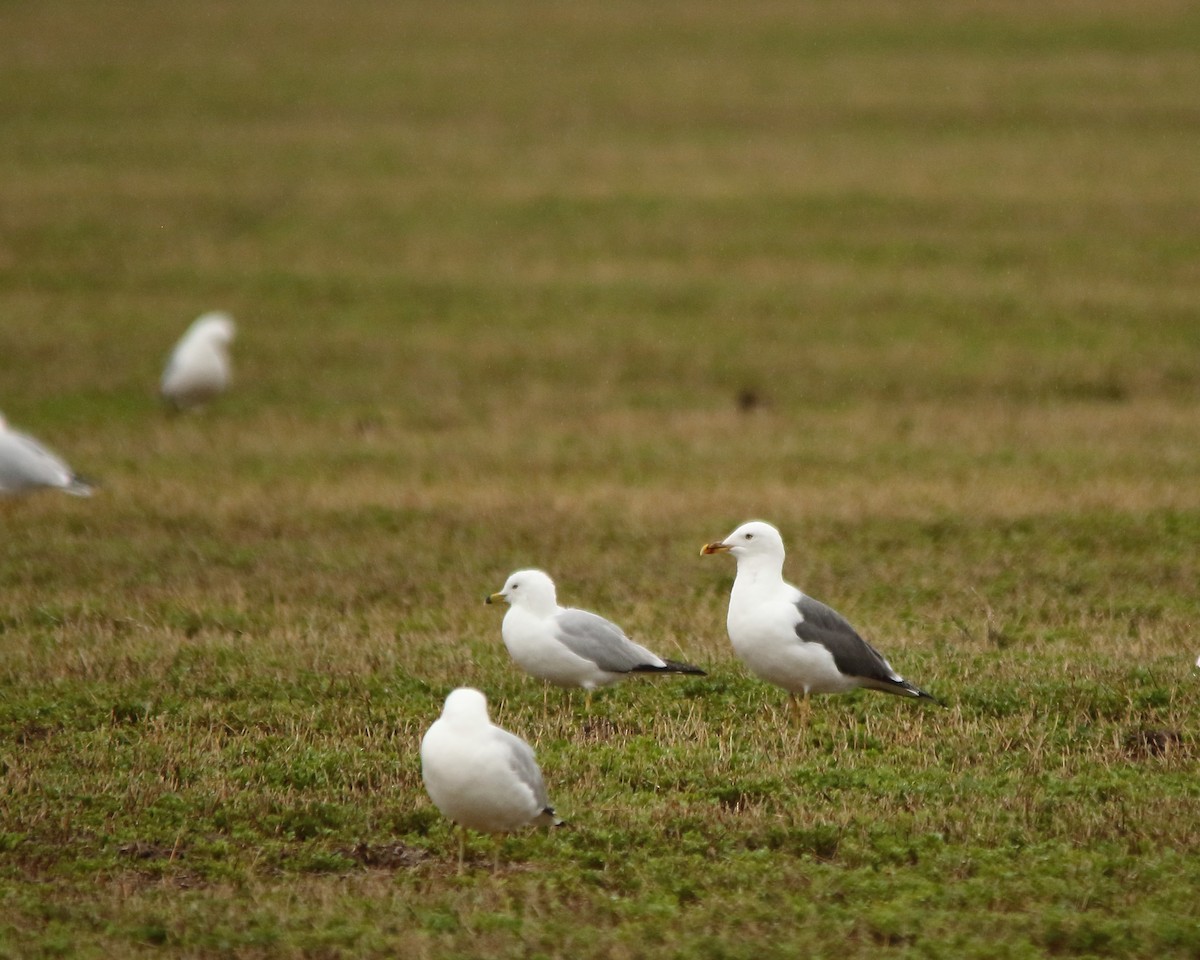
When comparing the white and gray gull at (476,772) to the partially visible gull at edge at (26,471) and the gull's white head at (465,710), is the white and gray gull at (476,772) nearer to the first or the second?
the gull's white head at (465,710)

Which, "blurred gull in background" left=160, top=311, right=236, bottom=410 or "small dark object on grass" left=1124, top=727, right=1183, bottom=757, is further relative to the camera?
"blurred gull in background" left=160, top=311, right=236, bottom=410

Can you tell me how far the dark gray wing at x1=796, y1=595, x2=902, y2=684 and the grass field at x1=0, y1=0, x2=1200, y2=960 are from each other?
12.7 inches

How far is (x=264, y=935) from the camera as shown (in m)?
6.01

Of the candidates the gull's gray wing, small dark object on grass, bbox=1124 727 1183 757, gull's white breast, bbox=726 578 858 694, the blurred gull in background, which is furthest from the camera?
the blurred gull in background

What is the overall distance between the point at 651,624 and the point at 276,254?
18341 mm

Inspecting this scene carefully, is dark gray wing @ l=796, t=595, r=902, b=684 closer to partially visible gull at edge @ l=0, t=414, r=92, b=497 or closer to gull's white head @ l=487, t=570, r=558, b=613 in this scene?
gull's white head @ l=487, t=570, r=558, b=613

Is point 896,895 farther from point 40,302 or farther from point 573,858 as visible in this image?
point 40,302

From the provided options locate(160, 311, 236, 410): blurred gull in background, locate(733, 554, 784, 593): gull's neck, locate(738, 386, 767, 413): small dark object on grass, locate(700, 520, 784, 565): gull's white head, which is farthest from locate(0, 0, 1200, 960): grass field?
locate(700, 520, 784, 565): gull's white head

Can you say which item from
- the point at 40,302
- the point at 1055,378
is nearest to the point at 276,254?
the point at 40,302

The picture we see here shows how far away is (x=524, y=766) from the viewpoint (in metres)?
6.77

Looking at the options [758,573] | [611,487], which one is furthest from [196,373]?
[758,573]

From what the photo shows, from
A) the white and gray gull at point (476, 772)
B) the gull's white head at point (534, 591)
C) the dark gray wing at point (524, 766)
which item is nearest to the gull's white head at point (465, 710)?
the white and gray gull at point (476, 772)

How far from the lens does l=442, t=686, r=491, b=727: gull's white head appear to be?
668 cm

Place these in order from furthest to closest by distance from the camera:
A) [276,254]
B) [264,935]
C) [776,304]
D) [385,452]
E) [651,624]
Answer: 1. [276,254]
2. [776,304]
3. [385,452]
4. [651,624]
5. [264,935]
